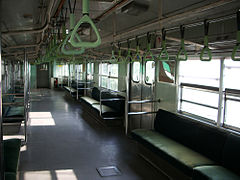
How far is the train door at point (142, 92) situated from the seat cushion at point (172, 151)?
881mm

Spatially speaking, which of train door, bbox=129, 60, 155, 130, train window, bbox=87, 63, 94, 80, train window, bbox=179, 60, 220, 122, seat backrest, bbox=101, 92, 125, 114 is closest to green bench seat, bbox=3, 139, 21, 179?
train door, bbox=129, 60, 155, 130

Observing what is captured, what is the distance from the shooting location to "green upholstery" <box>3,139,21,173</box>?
3.18 meters

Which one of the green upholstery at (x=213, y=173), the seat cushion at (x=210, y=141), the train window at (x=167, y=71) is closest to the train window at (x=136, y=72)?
the train window at (x=167, y=71)

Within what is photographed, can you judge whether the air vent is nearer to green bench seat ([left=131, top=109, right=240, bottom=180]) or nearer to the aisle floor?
green bench seat ([left=131, top=109, right=240, bottom=180])

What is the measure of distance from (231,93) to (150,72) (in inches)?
101

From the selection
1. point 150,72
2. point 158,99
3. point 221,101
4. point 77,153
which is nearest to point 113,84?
point 150,72

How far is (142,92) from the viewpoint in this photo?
6.19 metres

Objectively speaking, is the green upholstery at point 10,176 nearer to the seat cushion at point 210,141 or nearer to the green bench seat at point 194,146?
the green bench seat at point 194,146

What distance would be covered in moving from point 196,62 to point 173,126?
1217 mm

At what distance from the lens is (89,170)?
13.5ft

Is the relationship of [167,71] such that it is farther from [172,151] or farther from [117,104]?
[117,104]

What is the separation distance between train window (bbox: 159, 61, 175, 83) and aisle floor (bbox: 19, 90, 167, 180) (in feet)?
5.37

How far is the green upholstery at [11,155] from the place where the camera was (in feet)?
10.4

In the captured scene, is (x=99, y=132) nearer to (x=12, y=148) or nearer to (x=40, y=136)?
(x=40, y=136)
